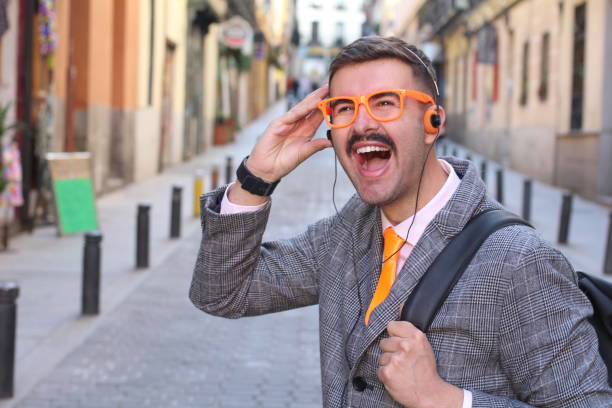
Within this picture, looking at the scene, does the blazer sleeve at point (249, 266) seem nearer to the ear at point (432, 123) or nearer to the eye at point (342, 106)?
the eye at point (342, 106)

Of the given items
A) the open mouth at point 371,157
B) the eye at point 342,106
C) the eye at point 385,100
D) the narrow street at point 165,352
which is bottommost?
the narrow street at point 165,352

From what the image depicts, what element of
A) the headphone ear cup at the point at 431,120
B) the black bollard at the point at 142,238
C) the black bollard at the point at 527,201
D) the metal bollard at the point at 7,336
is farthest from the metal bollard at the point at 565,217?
the headphone ear cup at the point at 431,120

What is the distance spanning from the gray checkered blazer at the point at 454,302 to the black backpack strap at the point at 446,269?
2 cm

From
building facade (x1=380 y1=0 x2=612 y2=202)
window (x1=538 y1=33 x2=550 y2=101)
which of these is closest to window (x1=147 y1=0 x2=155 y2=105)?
building facade (x1=380 y1=0 x2=612 y2=202)

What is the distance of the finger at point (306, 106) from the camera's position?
2336 millimetres

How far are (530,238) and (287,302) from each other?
30.3 inches

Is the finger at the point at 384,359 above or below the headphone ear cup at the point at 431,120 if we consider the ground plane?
below

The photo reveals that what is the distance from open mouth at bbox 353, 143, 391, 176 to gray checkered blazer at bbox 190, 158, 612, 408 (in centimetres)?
17

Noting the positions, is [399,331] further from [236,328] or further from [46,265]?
[46,265]

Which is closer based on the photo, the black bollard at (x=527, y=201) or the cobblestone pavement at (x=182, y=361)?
the cobblestone pavement at (x=182, y=361)

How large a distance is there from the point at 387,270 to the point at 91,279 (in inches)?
212

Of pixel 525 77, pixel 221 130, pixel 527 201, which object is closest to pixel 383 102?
pixel 527 201

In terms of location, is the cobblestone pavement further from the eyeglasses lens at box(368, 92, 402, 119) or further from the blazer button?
the eyeglasses lens at box(368, 92, 402, 119)

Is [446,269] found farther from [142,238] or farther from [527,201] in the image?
[527,201]
